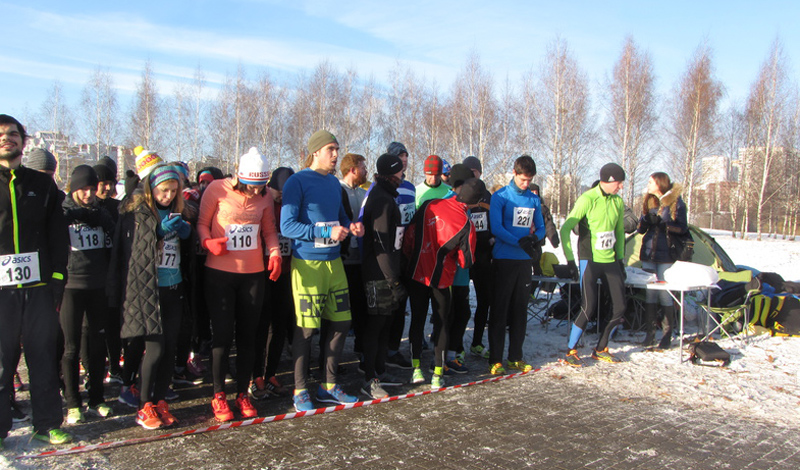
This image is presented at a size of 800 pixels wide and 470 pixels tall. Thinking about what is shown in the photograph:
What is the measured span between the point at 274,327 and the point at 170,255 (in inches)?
52.8

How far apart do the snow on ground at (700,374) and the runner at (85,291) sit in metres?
4.35

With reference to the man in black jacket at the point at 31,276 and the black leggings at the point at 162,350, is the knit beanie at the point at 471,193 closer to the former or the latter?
the black leggings at the point at 162,350

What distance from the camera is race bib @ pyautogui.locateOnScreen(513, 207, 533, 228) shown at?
5.75m

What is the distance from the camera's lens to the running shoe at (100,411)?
4.36 meters

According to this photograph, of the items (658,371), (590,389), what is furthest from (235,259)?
(658,371)

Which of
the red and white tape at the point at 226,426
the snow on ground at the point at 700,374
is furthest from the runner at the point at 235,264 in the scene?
→ the snow on ground at the point at 700,374

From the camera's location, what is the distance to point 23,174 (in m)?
3.69

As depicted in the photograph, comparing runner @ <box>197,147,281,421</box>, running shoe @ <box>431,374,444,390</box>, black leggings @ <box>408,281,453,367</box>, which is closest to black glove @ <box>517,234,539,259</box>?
black leggings @ <box>408,281,453,367</box>

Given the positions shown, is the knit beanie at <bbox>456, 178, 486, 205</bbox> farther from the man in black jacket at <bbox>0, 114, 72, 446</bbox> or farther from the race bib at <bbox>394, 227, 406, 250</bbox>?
the man in black jacket at <bbox>0, 114, 72, 446</bbox>

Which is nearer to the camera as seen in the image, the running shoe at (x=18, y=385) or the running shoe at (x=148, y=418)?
the running shoe at (x=148, y=418)

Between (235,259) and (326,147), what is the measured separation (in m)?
1.20

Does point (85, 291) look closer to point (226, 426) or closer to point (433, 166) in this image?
point (226, 426)

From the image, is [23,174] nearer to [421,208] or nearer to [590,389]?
[421,208]

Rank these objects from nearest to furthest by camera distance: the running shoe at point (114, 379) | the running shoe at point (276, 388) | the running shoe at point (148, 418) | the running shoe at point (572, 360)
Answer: the running shoe at point (148, 418) < the running shoe at point (276, 388) < the running shoe at point (114, 379) < the running shoe at point (572, 360)
